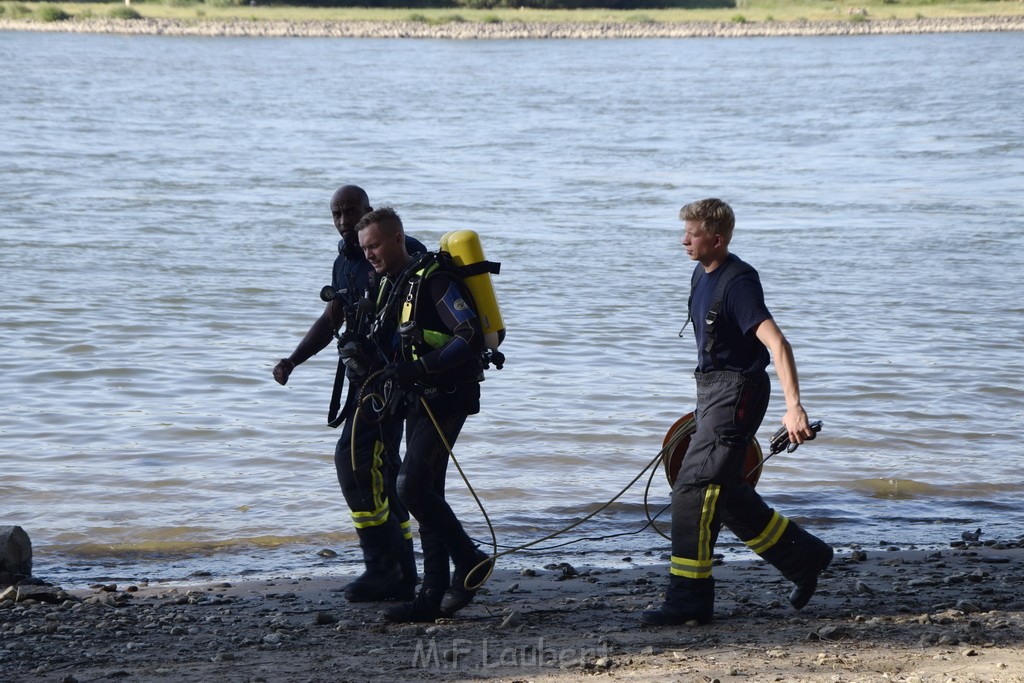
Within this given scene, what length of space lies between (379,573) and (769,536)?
1.64 m

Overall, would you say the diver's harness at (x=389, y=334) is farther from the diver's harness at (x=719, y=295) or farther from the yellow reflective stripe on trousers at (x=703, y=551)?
the yellow reflective stripe on trousers at (x=703, y=551)

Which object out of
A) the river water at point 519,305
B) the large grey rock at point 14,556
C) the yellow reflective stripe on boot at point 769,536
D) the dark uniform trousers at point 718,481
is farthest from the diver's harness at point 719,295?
the large grey rock at point 14,556

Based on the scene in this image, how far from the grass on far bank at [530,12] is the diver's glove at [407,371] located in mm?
79545

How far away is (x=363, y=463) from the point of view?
5.69 metres

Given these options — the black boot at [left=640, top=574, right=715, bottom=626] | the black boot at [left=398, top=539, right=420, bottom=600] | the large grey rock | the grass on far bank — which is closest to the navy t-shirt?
the black boot at [left=640, top=574, right=715, bottom=626]

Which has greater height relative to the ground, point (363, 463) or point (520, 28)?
point (520, 28)

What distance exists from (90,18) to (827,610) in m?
86.1

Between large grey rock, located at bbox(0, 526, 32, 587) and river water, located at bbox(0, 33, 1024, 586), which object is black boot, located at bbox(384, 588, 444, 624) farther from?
large grey rock, located at bbox(0, 526, 32, 587)

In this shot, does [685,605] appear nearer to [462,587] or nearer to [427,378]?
[462,587]

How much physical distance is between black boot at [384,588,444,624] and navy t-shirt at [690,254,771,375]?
1396 mm

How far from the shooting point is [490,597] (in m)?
5.85

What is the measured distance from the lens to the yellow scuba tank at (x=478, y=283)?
17.2 ft

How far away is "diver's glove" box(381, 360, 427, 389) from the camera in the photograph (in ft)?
17.0

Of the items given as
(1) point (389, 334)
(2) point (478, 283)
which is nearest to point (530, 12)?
(1) point (389, 334)
